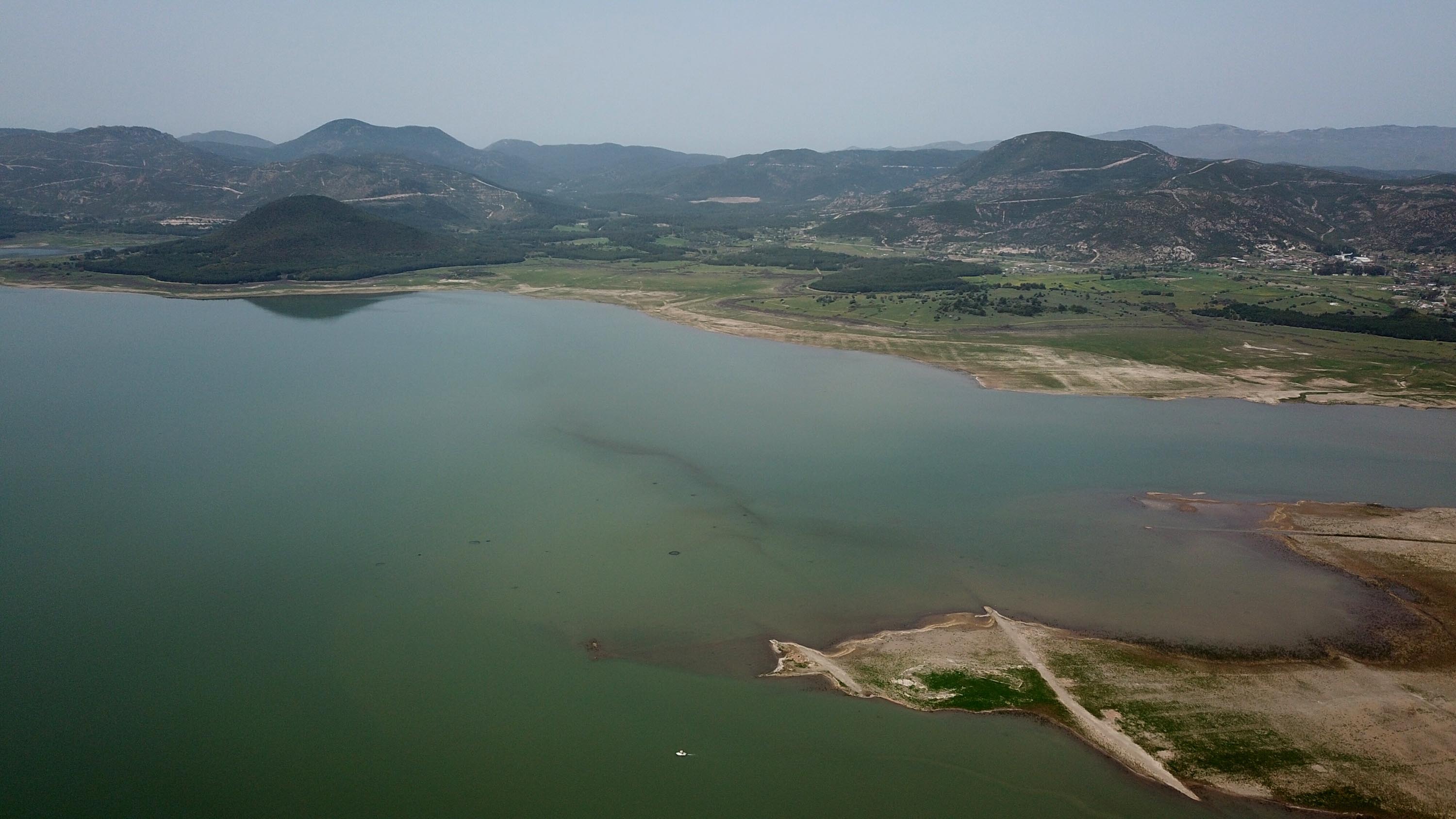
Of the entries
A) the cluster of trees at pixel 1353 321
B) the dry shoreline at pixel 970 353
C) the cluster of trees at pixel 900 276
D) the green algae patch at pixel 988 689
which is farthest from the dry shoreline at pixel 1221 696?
the cluster of trees at pixel 900 276

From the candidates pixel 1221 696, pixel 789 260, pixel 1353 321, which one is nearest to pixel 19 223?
pixel 789 260

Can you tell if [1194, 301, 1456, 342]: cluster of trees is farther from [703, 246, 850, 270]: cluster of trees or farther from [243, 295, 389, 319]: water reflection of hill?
[243, 295, 389, 319]: water reflection of hill

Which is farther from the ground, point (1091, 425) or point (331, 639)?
point (1091, 425)

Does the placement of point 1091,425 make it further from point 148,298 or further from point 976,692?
point 148,298

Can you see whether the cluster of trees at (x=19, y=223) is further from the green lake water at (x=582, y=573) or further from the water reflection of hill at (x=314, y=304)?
the green lake water at (x=582, y=573)

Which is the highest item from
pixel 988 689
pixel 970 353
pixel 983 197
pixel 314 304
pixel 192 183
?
pixel 192 183

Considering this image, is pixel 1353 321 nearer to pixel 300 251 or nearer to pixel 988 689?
pixel 988 689

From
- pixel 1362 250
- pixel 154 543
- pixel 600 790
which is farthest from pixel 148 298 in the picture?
pixel 1362 250
